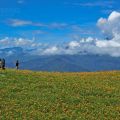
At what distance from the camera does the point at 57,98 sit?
129ft

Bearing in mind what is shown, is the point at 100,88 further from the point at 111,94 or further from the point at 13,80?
the point at 13,80

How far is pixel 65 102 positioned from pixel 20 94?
16.2ft

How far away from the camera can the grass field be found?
33312 mm

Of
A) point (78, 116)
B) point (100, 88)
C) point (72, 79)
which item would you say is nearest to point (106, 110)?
point (78, 116)

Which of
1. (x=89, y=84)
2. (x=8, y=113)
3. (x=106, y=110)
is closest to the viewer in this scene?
(x=8, y=113)

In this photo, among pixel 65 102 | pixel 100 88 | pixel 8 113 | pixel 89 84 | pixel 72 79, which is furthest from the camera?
pixel 72 79

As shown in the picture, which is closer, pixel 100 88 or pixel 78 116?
pixel 78 116

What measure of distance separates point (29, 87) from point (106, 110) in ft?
38.8

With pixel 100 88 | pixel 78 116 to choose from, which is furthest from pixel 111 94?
pixel 78 116

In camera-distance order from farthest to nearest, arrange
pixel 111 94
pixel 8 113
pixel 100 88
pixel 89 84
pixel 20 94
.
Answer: pixel 89 84 < pixel 100 88 < pixel 111 94 < pixel 20 94 < pixel 8 113

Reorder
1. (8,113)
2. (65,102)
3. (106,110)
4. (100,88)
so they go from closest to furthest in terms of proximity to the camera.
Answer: (8,113) → (106,110) → (65,102) → (100,88)

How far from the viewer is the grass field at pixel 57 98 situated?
33.3 metres

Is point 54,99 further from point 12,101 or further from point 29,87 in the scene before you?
point 29,87

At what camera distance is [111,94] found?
1715 inches
